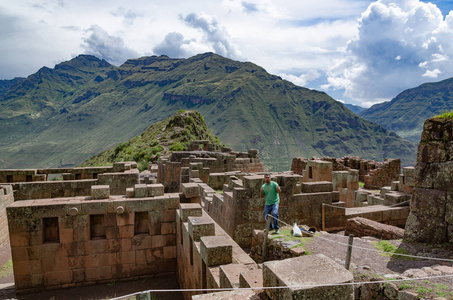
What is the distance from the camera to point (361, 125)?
17412cm

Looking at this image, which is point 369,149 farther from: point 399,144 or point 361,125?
point 361,125

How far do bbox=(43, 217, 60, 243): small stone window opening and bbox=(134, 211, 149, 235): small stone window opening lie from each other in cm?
233

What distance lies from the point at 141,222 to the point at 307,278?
744 centimetres

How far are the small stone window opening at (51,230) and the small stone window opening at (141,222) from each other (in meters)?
2.33

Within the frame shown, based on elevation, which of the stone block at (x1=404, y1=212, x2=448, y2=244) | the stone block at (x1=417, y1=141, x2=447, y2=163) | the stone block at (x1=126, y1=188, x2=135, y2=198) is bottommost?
the stone block at (x1=404, y1=212, x2=448, y2=244)

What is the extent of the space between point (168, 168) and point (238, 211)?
12821 millimetres

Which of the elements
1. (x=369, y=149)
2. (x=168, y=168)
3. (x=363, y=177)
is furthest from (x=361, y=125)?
(x=168, y=168)

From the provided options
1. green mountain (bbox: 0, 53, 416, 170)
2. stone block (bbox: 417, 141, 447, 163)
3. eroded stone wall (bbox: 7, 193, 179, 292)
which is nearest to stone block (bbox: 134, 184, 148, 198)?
eroded stone wall (bbox: 7, 193, 179, 292)

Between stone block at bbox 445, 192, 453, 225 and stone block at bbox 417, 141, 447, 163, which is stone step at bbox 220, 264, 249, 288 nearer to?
stone block at bbox 445, 192, 453, 225

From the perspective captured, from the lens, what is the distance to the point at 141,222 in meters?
9.97

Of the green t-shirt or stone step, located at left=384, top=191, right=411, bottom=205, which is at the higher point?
the green t-shirt

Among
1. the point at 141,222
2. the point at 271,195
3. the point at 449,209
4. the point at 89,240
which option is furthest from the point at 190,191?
the point at 449,209

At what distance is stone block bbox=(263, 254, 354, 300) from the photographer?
3.44 m

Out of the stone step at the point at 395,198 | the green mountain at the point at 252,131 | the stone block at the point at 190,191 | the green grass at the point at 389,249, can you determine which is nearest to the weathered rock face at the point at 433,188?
the green grass at the point at 389,249
